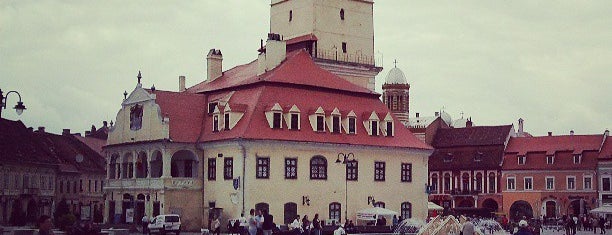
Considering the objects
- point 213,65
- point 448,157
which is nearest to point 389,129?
point 213,65

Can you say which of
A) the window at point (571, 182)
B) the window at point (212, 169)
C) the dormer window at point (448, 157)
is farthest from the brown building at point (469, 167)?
the window at point (212, 169)

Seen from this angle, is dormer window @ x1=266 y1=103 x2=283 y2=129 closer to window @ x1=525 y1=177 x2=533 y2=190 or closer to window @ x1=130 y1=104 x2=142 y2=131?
window @ x1=130 y1=104 x2=142 y2=131

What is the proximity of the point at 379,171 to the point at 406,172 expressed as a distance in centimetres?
292

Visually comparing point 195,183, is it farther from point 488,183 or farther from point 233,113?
point 488,183

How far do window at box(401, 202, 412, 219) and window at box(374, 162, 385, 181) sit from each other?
292cm

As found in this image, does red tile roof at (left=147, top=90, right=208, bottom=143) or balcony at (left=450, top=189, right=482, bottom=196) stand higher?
red tile roof at (left=147, top=90, right=208, bottom=143)

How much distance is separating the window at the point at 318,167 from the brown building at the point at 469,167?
41.9 meters

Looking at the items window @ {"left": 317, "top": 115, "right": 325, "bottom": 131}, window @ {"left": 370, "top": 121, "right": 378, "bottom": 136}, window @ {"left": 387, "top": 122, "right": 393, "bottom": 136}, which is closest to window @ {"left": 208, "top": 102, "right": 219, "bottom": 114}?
window @ {"left": 317, "top": 115, "right": 325, "bottom": 131}

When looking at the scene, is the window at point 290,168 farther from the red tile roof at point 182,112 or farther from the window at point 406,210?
the window at point 406,210

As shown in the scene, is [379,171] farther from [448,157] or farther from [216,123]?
[448,157]

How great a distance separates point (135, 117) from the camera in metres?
67.2

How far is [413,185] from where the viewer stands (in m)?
69.6

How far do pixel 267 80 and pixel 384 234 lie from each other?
14.9 metres

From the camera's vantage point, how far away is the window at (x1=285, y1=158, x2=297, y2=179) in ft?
204
